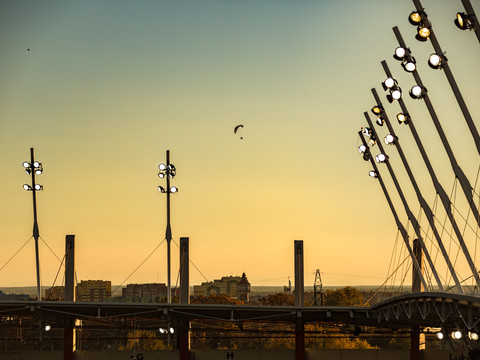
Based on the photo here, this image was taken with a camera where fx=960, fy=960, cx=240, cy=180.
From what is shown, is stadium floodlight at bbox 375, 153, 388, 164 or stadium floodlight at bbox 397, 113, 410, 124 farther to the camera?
stadium floodlight at bbox 375, 153, 388, 164

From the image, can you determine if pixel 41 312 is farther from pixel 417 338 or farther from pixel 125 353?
pixel 417 338

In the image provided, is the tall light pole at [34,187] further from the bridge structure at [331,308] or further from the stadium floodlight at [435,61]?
the stadium floodlight at [435,61]

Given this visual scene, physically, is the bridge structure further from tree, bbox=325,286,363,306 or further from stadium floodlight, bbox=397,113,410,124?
tree, bbox=325,286,363,306

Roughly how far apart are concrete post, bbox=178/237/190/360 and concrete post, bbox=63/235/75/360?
646 cm

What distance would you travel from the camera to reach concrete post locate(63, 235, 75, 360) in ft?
188

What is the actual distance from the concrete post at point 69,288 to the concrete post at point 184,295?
6459 millimetres

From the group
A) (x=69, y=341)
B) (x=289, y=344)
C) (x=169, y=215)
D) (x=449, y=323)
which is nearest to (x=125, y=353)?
(x=69, y=341)

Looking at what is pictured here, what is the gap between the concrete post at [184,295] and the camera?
57188 mm

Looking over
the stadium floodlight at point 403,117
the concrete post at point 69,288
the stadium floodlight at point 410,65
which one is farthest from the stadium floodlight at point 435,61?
the concrete post at point 69,288

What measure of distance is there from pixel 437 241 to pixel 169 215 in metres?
21.5

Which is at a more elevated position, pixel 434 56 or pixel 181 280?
pixel 434 56

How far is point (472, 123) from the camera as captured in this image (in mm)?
→ 35219

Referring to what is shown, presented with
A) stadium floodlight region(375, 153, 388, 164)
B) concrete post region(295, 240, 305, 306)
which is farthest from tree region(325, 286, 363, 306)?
stadium floodlight region(375, 153, 388, 164)

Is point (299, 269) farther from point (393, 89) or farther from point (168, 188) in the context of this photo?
point (393, 89)
